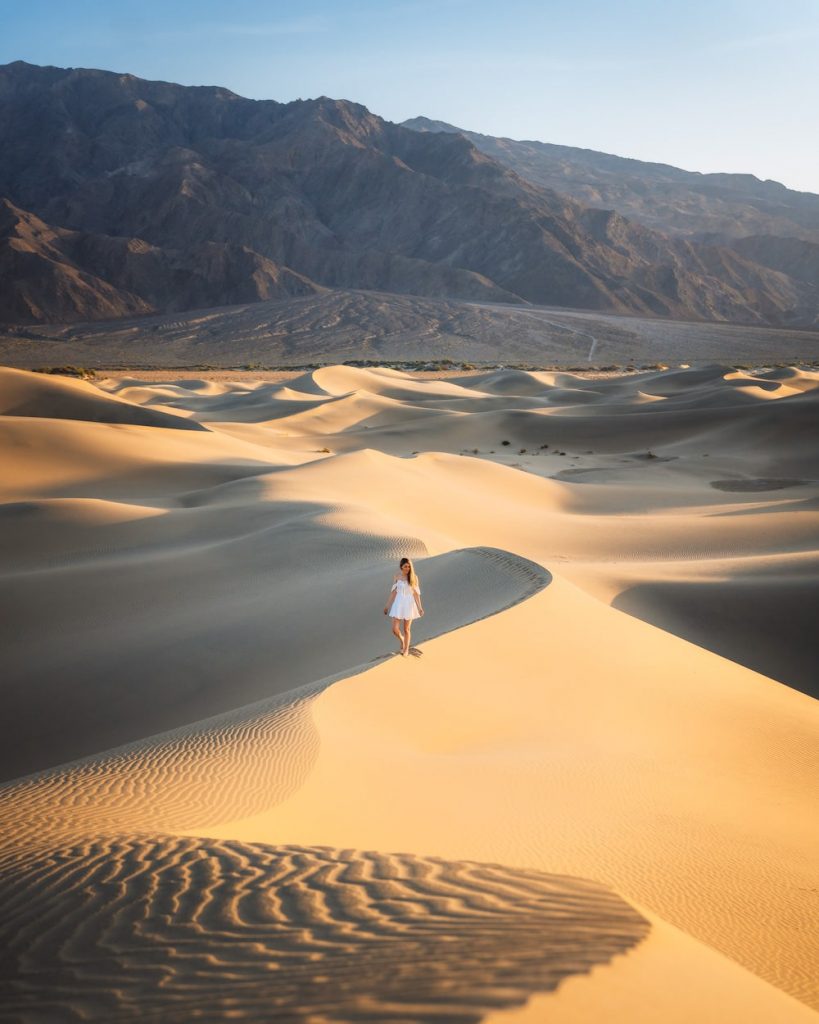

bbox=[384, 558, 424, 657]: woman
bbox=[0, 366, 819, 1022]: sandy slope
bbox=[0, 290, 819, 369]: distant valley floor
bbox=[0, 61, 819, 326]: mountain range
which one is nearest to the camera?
bbox=[0, 366, 819, 1022]: sandy slope

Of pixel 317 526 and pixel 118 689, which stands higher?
pixel 317 526

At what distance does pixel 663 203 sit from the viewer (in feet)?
602

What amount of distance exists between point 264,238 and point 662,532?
352 feet

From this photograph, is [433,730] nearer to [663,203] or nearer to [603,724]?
[603,724]

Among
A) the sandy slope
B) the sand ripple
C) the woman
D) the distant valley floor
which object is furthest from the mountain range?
the sand ripple

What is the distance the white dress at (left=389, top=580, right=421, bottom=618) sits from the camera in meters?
7.25

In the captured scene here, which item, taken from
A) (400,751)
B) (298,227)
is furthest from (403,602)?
(298,227)

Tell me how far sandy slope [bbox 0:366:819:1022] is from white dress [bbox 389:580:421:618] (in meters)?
0.42

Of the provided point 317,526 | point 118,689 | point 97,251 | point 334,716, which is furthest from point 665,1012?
point 97,251

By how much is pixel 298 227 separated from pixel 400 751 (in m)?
122

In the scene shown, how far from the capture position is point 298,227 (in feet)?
395

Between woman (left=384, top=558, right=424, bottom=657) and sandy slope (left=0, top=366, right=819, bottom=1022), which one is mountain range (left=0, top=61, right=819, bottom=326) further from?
woman (left=384, top=558, right=424, bottom=657)

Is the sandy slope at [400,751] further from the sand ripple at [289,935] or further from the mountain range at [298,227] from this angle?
the mountain range at [298,227]

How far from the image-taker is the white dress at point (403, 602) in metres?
7.25
